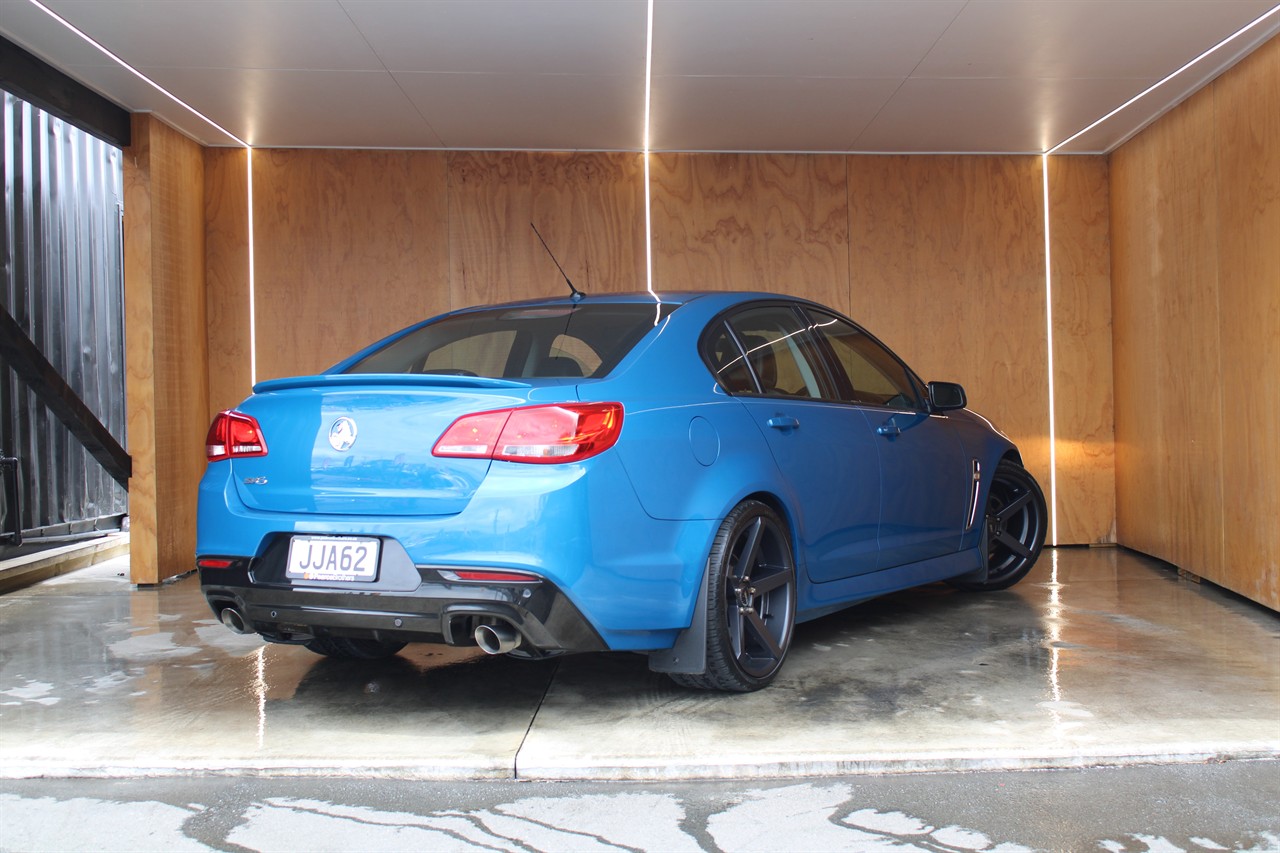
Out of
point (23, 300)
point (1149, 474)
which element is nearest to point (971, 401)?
point (1149, 474)

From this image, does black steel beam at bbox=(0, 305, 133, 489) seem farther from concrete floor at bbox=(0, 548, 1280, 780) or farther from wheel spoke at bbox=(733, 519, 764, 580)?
wheel spoke at bbox=(733, 519, 764, 580)

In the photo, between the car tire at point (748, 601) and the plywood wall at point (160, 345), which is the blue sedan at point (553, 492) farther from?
the plywood wall at point (160, 345)

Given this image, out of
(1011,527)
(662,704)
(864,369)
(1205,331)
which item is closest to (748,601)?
(662,704)

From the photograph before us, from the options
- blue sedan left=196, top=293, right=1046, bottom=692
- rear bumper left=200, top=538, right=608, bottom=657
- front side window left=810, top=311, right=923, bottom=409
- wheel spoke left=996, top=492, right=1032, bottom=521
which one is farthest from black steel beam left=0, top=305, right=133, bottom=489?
wheel spoke left=996, top=492, right=1032, bottom=521

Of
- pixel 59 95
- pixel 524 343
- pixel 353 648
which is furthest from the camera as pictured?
pixel 59 95

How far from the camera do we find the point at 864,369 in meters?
4.91

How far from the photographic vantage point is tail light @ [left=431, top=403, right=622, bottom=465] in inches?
125

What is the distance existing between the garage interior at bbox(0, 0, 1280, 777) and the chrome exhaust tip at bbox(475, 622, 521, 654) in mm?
304

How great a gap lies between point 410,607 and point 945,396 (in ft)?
9.00

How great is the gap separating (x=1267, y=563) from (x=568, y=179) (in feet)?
15.1

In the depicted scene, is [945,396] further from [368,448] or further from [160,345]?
[160,345]

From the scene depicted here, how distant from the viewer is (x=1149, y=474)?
716cm

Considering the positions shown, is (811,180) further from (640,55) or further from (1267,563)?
(1267,563)

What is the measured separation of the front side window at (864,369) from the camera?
4.69 m
